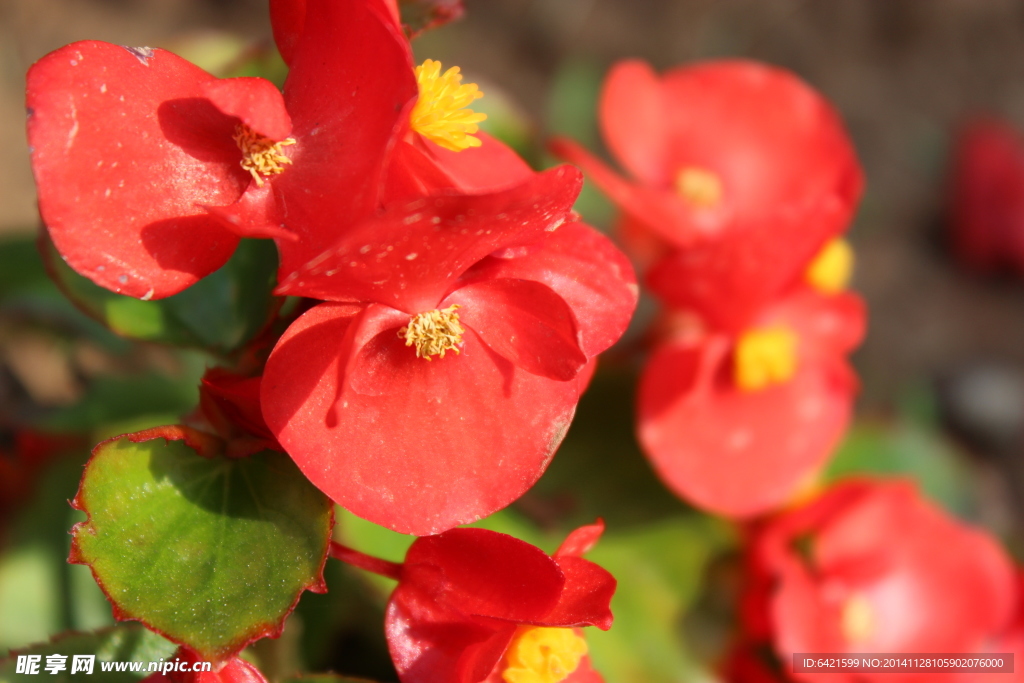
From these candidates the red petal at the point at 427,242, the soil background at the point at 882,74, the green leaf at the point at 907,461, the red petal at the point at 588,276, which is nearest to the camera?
the red petal at the point at 427,242

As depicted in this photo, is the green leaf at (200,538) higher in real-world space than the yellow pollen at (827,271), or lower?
higher

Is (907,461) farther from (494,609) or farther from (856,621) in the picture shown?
(494,609)

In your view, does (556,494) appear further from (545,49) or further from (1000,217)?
(1000,217)

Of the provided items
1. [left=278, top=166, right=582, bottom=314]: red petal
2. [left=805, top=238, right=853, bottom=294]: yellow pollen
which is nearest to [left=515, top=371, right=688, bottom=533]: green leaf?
[left=805, top=238, right=853, bottom=294]: yellow pollen

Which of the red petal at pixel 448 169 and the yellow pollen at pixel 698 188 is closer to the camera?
the red petal at pixel 448 169

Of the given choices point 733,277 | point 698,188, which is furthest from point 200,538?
point 698,188

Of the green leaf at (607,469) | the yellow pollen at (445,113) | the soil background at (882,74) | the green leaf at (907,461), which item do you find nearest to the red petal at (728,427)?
the green leaf at (607,469)

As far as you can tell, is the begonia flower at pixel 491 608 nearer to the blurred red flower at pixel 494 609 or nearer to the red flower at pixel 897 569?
the blurred red flower at pixel 494 609
